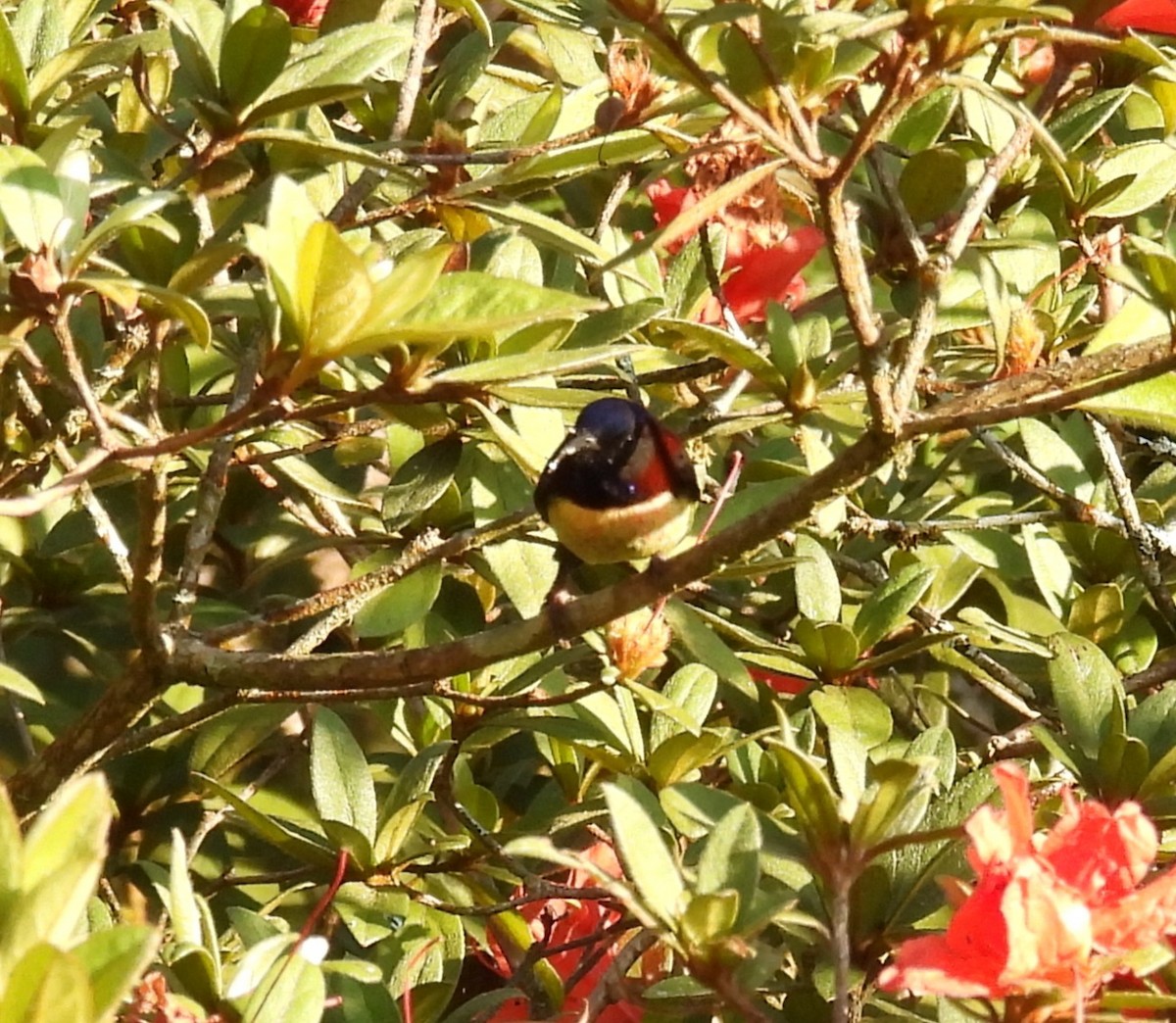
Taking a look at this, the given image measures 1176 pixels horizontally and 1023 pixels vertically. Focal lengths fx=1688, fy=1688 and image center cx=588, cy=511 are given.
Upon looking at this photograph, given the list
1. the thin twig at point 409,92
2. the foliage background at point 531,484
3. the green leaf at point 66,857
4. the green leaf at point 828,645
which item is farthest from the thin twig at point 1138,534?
the green leaf at point 66,857

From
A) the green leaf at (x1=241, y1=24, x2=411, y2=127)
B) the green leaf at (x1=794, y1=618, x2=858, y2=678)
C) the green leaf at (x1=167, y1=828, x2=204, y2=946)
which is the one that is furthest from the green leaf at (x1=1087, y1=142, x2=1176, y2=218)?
the green leaf at (x1=167, y1=828, x2=204, y2=946)

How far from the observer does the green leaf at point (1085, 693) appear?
1.30 meters

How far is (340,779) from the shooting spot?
1493 mm

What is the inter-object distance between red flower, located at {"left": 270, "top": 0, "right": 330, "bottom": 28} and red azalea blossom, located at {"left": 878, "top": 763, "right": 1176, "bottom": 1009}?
1164 mm

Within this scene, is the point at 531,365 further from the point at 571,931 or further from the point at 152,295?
the point at 571,931

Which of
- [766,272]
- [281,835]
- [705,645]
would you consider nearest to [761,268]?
[766,272]

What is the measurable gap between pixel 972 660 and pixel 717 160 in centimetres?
64

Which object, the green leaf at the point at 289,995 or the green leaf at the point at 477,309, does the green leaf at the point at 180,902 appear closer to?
the green leaf at the point at 289,995

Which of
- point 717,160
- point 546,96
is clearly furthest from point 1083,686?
point 546,96

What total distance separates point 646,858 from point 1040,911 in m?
0.21

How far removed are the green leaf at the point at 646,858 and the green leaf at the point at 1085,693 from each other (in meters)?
0.47

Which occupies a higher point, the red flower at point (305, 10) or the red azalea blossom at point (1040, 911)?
the red flower at point (305, 10)

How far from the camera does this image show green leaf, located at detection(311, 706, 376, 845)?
1477 mm

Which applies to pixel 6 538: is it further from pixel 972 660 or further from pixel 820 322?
pixel 972 660
